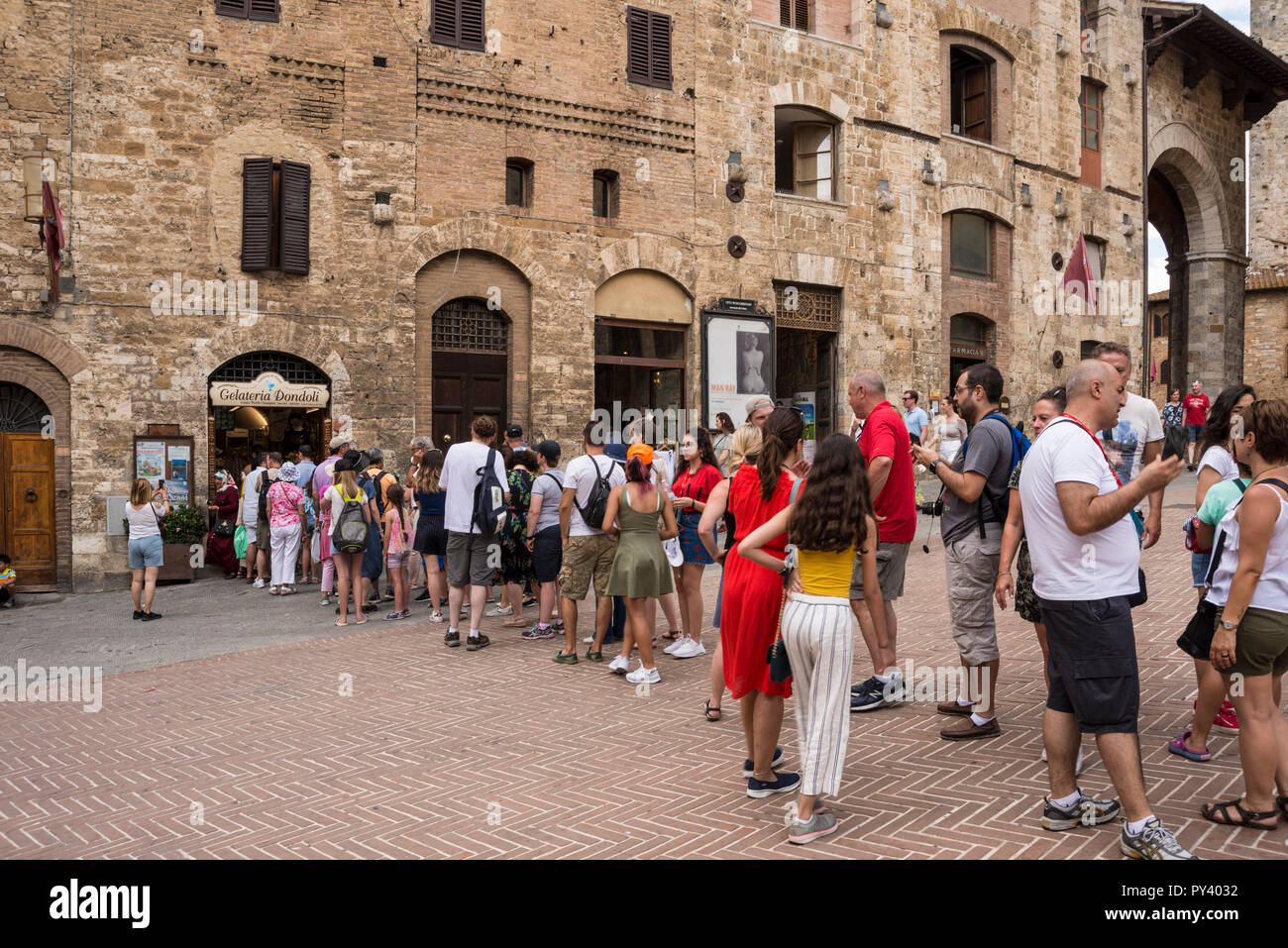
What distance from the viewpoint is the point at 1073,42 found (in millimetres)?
23641

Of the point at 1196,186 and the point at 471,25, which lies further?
the point at 1196,186

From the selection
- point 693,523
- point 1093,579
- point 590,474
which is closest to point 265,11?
point 590,474

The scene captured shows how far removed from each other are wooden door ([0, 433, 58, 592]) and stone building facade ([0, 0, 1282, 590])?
27 cm

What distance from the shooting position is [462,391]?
16672 millimetres

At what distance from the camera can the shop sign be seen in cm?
1493

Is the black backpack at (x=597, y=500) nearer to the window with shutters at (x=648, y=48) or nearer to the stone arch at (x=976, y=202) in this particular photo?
the window with shutters at (x=648, y=48)

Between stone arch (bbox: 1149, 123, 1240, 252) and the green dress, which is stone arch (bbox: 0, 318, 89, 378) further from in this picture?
stone arch (bbox: 1149, 123, 1240, 252)

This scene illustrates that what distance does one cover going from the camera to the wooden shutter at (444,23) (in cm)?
1616

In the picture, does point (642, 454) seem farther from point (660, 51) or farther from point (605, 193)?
point (660, 51)

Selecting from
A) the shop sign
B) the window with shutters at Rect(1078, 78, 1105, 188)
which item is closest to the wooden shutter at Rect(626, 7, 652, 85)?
the shop sign

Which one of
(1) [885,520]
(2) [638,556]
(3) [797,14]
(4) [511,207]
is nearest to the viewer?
(1) [885,520]

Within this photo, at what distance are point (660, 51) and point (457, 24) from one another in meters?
3.88

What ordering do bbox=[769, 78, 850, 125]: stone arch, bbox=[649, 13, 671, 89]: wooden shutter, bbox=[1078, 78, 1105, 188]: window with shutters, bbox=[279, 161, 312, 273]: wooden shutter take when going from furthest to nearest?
bbox=[1078, 78, 1105, 188]: window with shutters, bbox=[769, 78, 850, 125]: stone arch, bbox=[649, 13, 671, 89]: wooden shutter, bbox=[279, 161, 312, 273]: wooden shutter
